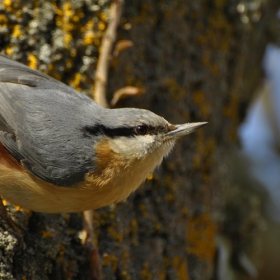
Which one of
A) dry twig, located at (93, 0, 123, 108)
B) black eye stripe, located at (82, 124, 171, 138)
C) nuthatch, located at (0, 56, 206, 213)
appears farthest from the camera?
dry twig, located at (93, 0, 123, 108)

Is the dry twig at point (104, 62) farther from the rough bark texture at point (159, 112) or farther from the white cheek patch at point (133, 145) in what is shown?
the white cheek patch at point (133, 145)

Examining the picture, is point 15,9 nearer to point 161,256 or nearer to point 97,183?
point 97,183

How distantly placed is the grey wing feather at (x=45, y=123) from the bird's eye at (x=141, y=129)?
0.64 feet

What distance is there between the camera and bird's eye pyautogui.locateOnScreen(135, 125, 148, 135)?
247cm

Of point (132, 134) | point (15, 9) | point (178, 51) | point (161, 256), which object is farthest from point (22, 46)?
point (161, 256)

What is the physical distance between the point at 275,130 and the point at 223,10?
220 centimetres

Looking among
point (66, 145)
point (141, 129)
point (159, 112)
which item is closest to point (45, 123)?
point (66, 145)

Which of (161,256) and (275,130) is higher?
(161,256)

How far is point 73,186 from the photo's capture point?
2.26 m

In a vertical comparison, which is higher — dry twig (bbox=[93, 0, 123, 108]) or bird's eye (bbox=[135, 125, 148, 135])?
dry twig (bbox=[93, 0, 123, 108])

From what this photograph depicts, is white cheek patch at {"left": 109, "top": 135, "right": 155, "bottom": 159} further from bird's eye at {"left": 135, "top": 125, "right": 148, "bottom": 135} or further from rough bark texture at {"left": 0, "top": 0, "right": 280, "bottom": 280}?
rough bark texture at {"left": 0, "top": 0, "right": 280, "bottom": 280}

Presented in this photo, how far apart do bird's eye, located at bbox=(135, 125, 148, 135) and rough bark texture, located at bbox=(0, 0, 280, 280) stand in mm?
343

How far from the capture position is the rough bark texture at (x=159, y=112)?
2.34 metres

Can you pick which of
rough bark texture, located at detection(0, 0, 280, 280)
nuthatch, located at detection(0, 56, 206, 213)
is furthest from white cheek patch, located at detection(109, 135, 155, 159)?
rough bark texture, located at detection(0, 0, 280, 280)
